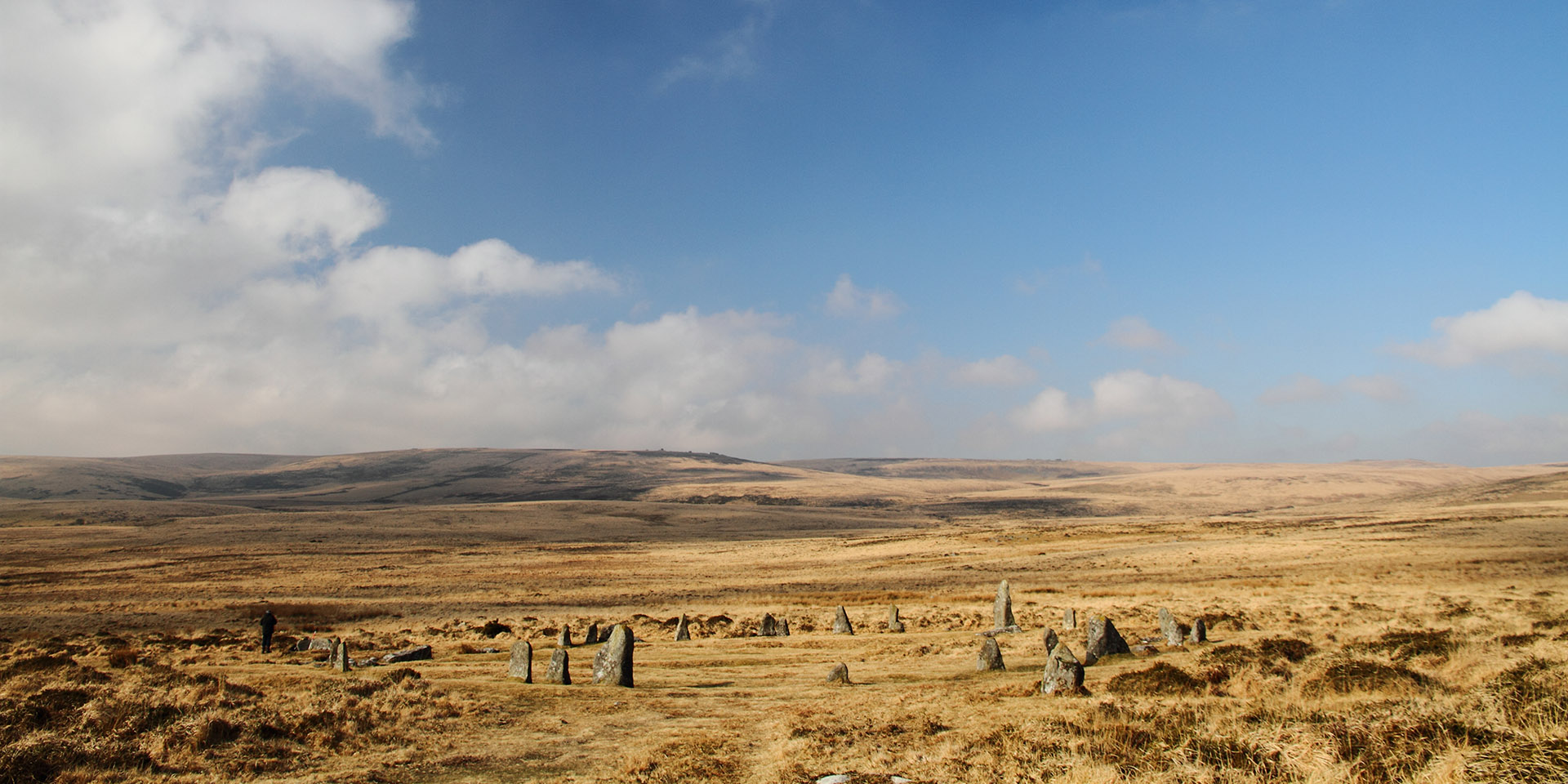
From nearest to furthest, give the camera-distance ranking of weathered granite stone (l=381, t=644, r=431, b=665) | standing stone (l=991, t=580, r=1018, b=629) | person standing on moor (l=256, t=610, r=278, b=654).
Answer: weathered granite stone (l=381, t=644, r=431, b=665) < person standing on moor (l=256, t=610, r=278, b=654) < standing stone (l=991, t=580, r=1018, b=629)

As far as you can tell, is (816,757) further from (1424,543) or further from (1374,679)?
(1424,543)

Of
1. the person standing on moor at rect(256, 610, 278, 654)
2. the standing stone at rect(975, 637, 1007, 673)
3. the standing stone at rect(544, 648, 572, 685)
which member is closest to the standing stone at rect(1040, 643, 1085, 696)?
the standing stone at rect(975, 637, 1007, 673)

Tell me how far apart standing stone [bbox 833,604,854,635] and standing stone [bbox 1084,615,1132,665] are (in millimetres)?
11056

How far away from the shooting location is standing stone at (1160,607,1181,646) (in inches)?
946

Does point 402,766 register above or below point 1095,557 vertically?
above

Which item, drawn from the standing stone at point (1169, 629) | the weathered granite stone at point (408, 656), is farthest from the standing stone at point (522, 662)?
the standing stone at point (1169, 629)

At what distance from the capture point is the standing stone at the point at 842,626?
3106cm

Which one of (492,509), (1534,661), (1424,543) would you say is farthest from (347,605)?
(492,509)

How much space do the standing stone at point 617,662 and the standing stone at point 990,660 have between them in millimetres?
9236

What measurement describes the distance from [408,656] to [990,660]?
18.5m

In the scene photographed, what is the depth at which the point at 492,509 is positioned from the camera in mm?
142250

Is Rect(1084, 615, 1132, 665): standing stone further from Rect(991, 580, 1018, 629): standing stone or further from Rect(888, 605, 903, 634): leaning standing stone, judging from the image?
Rect(888, 605, 903, 634): leaning standing stone

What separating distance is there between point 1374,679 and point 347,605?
45.6 metres

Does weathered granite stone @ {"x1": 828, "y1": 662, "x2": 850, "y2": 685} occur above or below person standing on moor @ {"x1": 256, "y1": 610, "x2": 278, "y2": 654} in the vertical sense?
above
